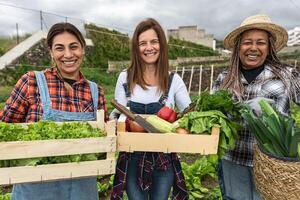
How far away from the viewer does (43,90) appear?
2744mm

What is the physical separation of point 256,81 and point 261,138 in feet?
2.59

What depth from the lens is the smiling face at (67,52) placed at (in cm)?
278

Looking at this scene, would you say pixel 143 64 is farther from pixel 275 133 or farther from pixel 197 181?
pixel 197 181

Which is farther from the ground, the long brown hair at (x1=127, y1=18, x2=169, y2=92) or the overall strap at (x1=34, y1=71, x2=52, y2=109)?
the long brown hair at (x1=127, y1=18, x2=169, y2=92)

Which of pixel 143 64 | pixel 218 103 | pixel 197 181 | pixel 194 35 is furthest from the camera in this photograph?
pixel 194 35

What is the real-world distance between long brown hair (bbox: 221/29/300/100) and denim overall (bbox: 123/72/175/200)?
1.79 feet

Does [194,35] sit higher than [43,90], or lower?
higher

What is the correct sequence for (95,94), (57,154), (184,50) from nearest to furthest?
(57,154) → (95,94) → (184,50)

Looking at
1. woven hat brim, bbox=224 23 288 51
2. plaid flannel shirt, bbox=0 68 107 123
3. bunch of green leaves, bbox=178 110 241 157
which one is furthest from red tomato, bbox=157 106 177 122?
woven hat brim, bbox=224 23 288 51

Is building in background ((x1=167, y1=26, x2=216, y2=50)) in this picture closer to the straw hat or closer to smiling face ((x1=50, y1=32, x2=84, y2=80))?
the straw hat

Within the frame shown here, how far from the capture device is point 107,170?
2.42 m

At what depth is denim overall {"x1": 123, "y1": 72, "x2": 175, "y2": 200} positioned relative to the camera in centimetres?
316

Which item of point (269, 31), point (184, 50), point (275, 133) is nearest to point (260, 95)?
point (269, 31)

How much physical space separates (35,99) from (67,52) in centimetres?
44
